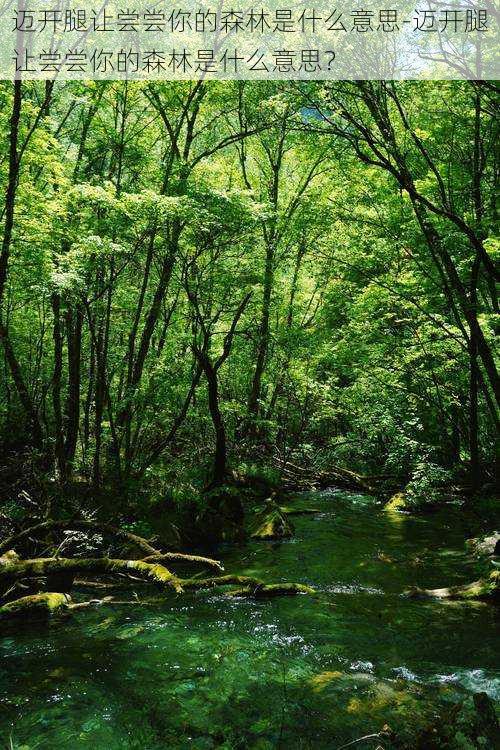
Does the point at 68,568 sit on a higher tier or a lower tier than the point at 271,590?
higher

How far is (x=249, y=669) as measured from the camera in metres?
5.98

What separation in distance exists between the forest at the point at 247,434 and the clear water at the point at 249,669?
38 mm

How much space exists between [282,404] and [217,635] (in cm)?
1542

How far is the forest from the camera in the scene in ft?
18.2

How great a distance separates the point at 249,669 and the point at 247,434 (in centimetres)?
1334

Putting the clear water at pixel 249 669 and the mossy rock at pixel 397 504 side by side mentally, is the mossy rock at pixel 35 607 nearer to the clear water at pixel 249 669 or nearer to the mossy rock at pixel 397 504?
the clear water at pixel 249 669

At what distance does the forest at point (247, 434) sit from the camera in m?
5.56

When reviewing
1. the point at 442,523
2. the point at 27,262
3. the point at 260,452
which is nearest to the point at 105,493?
the point at 27,262

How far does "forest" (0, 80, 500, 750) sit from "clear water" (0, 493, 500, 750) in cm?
4

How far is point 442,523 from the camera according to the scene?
47.1 ft

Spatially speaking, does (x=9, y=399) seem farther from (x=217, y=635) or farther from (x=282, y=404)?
(x=217, y=635)

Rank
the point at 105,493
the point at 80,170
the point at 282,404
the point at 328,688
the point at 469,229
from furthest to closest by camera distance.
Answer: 1. the point at 282,404
2. the point at 80,170
3. the point at 105,493
4. the point at 469,229
5. the point at 328,688

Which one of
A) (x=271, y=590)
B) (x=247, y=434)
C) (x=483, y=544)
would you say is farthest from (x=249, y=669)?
(x=247, y=434)

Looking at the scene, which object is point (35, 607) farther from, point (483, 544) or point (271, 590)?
point (483, 544)
